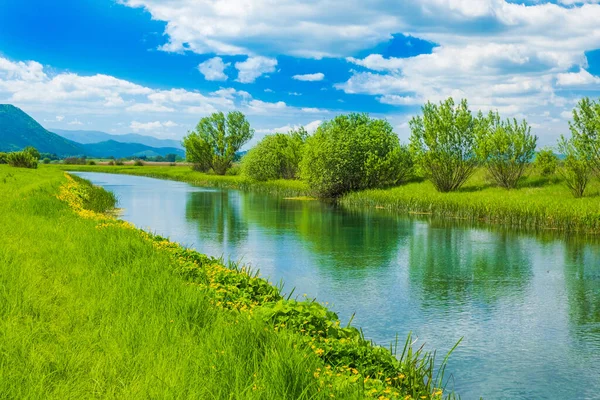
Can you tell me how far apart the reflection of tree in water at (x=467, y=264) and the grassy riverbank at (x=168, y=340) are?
22.4 feet

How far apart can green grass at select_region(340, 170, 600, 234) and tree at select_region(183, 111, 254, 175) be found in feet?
192

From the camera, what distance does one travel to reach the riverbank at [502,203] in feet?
102

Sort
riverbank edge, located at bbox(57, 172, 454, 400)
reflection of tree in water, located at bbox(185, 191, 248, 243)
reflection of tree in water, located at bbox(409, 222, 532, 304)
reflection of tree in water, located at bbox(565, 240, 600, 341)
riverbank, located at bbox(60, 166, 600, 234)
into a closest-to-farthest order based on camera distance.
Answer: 1. riverbank edge, located at bbox(57, 172, 454, 400)
2. reflection of tree in water, located at bbox(565, 240, 600, 341)
3. reflection of tree in water, located at bbox(409, 222, 532, 304)
4. reflection of tree in water, located at bbox(185, 191, 248, 243)
5. riverbank, located at bbox(60, 166, 600, 234)

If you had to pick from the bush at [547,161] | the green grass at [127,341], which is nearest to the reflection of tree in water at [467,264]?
the green grass at [127,341]

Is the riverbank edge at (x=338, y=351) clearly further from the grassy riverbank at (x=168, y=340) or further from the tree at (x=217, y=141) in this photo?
the tree at (x=217, y=141)

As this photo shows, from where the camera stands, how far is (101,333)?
8164 millimetres

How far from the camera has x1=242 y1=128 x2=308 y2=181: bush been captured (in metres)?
77.2

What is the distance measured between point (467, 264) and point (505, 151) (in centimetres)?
2599

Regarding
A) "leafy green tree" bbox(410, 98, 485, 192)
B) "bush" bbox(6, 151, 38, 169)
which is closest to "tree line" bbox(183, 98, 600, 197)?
"leafy green tree" bbox(410, 98, 485, 192)

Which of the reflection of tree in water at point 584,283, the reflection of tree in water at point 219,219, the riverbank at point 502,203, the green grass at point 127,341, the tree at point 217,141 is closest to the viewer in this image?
the green grass at point 127,341

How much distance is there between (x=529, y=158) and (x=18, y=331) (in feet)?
141

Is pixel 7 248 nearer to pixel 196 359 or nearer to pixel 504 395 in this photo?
pixel 196 359

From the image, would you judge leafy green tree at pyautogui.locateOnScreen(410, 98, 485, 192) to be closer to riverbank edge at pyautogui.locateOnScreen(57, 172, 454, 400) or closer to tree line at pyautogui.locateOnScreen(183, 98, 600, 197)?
tree line at pyautogui.locateOnScreen(183, 98, 600, 197)

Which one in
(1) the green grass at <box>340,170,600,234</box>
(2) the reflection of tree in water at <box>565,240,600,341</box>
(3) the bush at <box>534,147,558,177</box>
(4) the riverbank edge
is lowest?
(2) the reflection of tree in water at <box>565,240,600,341</box>
